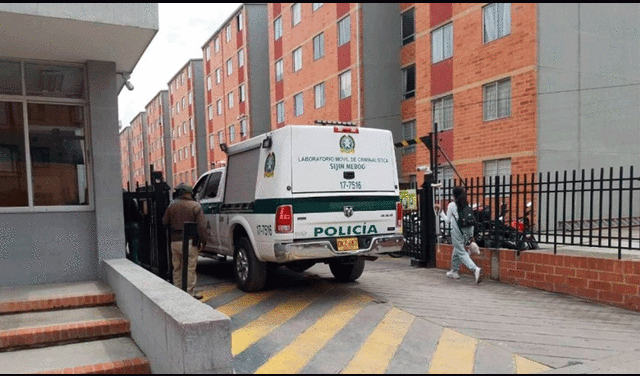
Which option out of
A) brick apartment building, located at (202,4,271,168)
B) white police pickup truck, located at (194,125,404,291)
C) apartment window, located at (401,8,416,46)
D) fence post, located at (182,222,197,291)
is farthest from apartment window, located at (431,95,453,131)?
brick apartment building, located at (202,4,271,168)

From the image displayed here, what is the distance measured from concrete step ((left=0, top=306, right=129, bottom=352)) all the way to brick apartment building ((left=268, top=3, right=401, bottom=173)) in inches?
746

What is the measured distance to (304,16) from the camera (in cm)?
2652

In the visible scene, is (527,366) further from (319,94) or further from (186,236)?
(319,94)

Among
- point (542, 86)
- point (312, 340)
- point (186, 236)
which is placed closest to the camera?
point (312, 340)

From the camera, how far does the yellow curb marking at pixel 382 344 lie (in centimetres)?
391

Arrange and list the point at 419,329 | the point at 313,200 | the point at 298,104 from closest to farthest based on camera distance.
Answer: the point at 419,329 → the point at 313,200 → the point at 298,104

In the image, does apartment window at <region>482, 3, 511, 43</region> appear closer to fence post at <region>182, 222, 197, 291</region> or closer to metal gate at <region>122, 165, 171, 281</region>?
metal gate at <region>122, 165, 171, 281</region>

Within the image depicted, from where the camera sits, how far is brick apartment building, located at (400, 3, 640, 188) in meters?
14.0

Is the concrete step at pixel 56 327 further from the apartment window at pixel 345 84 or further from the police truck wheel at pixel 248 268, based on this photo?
the apartment window at pixel 345 84

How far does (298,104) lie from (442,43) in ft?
38.8

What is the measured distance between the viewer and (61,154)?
614 centimetres

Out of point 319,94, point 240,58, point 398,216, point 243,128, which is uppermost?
point 240,58

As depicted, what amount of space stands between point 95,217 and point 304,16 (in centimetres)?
2320

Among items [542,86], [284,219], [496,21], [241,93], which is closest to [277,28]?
[241,93]
